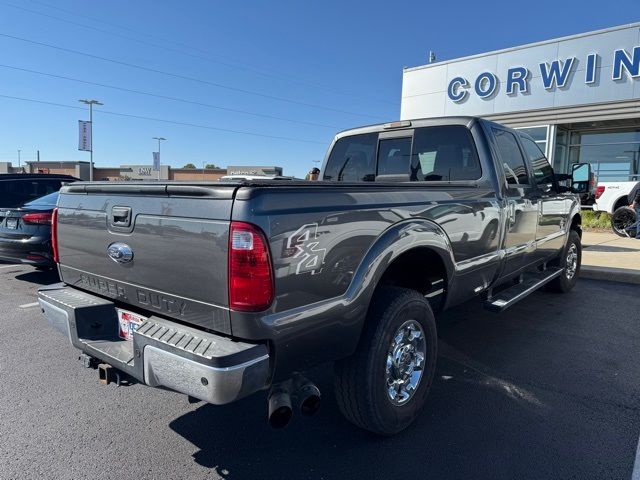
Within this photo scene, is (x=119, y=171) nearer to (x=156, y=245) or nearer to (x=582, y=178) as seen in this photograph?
(x=582, y=178)

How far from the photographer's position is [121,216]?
250cm

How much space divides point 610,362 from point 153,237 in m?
3.98

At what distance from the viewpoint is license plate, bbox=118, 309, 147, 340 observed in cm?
249

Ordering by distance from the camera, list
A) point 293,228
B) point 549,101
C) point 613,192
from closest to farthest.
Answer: point 293,228
point 613,192
point 549,101

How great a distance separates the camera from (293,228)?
6.79 ft

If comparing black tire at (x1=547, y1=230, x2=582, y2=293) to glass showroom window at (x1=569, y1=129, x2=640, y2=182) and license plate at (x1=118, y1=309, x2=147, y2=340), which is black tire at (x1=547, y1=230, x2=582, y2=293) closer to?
license plate at (x1=118, y1=309, x2=147, y2=340)

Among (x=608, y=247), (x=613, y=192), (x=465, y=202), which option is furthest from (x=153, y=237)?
(x=613, y=192)

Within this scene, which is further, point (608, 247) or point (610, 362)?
point (608, 247)

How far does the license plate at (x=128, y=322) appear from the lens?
2.49 meters

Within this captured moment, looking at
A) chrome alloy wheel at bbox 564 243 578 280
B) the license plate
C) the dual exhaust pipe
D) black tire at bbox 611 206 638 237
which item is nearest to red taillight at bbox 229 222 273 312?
the dual exhaust pipe

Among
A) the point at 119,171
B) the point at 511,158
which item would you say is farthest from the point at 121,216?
the point at 119,171

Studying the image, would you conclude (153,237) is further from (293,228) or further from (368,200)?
(368,200)

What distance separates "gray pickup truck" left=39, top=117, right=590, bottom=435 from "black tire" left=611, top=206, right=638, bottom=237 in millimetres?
10611

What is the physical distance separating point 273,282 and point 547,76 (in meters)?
17.3
